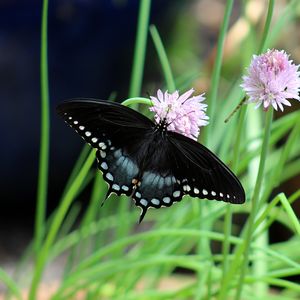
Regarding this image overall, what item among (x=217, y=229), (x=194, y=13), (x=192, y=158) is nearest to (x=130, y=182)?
(x=192, y=158)

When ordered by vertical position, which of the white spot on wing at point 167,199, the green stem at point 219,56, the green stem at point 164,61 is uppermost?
the green stem at point 164,61

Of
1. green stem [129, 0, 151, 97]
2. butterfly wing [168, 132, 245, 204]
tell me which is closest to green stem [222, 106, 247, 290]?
butterfly wing [168, 132, 245, 204]

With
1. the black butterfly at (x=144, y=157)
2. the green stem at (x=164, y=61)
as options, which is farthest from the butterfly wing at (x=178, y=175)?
the green stem at (x=164, y=61)

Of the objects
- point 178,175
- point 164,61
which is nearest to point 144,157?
point 178,175

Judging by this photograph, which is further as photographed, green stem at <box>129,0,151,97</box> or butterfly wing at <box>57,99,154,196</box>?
green stem at <box>129,0,151,97</box>

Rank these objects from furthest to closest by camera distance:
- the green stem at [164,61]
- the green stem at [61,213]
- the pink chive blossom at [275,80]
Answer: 1. the green stem at [164,61]
2. the green stem at [61,213]
3. the pink chive blossom at [275,80]

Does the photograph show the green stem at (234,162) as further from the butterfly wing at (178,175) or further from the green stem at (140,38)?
the green stem at (140,38)

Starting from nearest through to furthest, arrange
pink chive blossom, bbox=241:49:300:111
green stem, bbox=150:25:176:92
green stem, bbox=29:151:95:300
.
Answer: pink chive blossom, bbox=241:49:300:111 → green stem, bbox=29:151:95:300 → green stem, bbox=150:25:176:92

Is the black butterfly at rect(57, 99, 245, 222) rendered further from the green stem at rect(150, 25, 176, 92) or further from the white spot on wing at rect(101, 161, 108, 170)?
the green stem at rect(150, 25, 176, 92)
